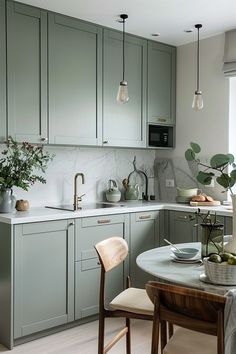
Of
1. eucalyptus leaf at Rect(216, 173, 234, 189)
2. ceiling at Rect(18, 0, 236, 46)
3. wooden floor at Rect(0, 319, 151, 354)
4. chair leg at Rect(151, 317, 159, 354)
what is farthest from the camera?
ceiling at Rect(18, 0, 236, 46)

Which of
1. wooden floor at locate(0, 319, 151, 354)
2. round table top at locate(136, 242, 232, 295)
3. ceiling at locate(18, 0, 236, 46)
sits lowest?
wooden floor at locate(0, 319, 151, 354)

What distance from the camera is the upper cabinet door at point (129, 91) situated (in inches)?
159

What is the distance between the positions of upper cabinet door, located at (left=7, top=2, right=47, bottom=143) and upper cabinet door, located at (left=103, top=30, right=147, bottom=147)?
27.2 inches

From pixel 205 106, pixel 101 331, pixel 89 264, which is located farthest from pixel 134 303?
pixel 205 106

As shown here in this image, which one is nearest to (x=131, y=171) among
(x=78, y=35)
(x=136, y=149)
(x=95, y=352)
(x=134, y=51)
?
(x=136, y=149)

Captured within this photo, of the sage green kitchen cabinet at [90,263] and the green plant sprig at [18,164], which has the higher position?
the green plant sprig at [18,164]

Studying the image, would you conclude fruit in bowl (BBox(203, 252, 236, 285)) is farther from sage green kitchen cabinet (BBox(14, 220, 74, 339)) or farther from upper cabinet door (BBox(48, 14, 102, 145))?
upper cabinet door (BBox(48, 14, 102, 145))

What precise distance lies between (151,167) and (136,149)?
13.3 inches

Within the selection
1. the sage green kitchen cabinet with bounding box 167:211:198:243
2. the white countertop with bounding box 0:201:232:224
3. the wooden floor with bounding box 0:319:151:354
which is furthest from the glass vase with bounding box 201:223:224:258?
the sage green kitchen cabinet with bounding box 167:211:198:243

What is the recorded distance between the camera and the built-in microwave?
4523mm

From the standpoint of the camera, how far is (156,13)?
3668mm

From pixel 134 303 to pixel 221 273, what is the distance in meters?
0.70

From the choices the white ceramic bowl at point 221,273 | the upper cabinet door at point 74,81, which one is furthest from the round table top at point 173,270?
the upper cabinet door at point 74,81

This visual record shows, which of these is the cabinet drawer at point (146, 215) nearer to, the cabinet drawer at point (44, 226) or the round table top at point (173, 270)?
the cabinet drawer at point (44, 226)
